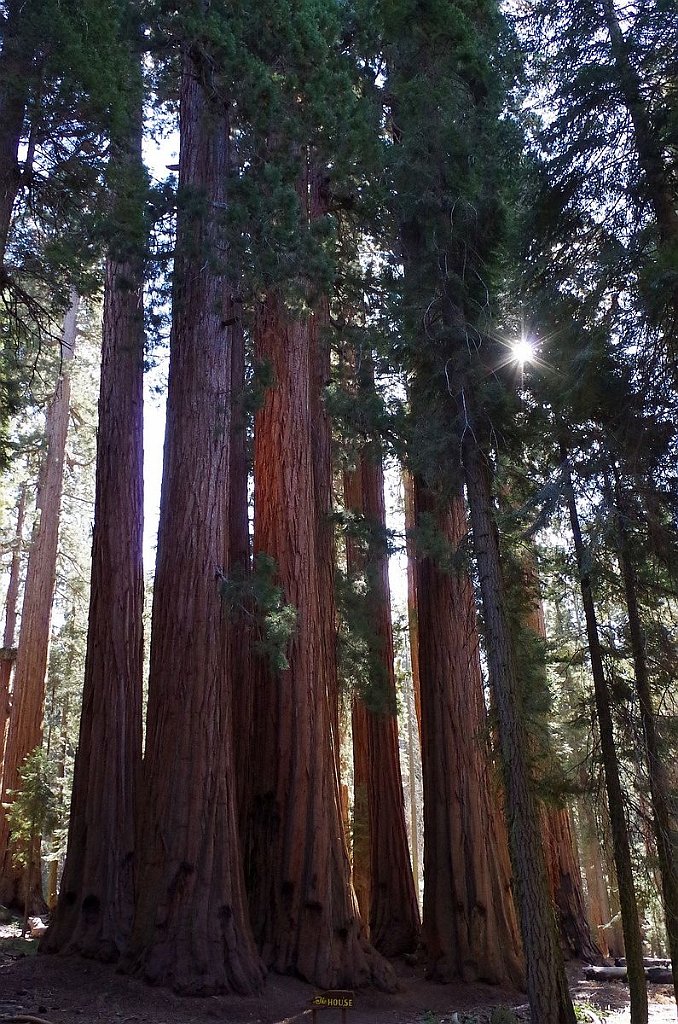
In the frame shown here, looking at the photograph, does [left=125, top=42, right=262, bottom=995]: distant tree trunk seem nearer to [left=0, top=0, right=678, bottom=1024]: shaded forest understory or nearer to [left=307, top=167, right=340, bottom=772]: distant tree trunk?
[left=0, top=0, right=678, bottom=1024]: shaded forest understory

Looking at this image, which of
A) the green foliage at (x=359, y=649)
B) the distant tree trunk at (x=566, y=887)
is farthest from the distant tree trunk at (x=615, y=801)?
the distant tree trunk at (x=566, y=887)

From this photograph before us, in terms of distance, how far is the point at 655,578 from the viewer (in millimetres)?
7203

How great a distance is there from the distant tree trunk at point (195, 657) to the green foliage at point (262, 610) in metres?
0.19

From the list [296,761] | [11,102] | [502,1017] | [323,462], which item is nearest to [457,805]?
[296,761]

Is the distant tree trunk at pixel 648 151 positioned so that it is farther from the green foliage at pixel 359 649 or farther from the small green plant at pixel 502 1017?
the small green plant at pixel 502 1017

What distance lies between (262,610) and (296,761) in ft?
5.26

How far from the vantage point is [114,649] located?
9.19 m

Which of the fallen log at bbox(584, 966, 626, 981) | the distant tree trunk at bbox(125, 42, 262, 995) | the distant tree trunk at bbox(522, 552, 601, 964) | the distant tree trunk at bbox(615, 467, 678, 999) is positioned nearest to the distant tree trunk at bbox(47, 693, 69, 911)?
the distant tree trunk at bbox(125, 42, 262, 995)

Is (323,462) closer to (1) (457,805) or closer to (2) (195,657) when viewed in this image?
(2) (195,657)

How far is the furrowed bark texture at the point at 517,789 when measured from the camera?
5.56m

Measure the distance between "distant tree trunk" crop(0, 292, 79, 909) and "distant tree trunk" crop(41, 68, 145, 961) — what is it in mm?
3996

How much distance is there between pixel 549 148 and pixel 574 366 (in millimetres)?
2393

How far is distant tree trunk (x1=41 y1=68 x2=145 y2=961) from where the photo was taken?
25.5ft

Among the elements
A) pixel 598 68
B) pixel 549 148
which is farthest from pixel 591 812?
pixel 598 68
